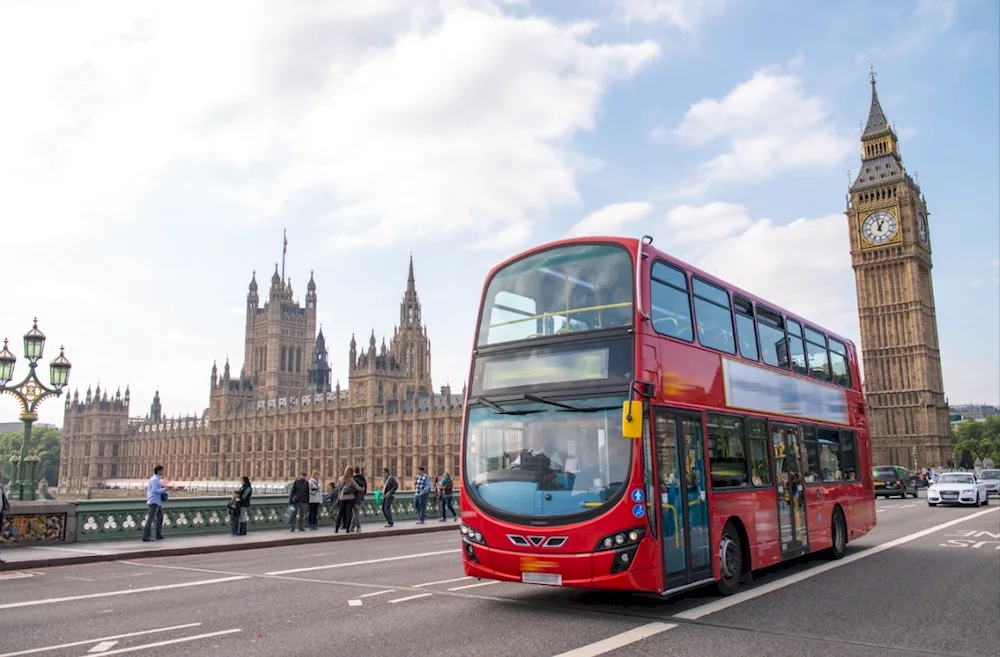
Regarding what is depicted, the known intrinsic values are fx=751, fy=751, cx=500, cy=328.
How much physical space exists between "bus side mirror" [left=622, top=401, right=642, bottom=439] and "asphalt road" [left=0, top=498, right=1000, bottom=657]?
1.94 metres

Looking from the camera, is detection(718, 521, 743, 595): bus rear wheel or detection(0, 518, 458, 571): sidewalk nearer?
detection(718, 521, 743, 595): bus rear wheel

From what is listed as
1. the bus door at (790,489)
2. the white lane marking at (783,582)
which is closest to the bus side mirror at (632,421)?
the white lane marking at (783,582)

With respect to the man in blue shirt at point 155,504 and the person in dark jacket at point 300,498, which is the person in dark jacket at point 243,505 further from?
the man in blue shirt at point 155,504

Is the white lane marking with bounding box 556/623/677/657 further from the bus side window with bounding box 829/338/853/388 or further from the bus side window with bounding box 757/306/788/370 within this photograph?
the bus side window with bounding box 829/338/853/388

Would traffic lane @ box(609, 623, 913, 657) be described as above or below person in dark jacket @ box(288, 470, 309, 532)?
below

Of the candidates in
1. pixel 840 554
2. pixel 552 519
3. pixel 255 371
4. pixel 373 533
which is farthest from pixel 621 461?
pixel 255 371

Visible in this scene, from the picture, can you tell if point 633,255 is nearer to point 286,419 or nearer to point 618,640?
point 618,640

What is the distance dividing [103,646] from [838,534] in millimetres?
11583

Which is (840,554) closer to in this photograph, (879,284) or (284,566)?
(284,566)

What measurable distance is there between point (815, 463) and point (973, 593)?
117 inches

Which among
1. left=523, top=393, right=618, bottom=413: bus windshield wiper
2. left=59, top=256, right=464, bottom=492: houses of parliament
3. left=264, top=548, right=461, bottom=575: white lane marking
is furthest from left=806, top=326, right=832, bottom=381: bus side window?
left=59, top=256, right=464, bottom=492: houses of parliament

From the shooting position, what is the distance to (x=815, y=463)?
40.7ft

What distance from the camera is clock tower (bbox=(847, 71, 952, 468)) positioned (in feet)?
265

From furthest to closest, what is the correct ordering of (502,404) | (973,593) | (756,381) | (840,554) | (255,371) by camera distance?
(255,371)
(840,554)
(756,381)
(973,593)
(502,404)
